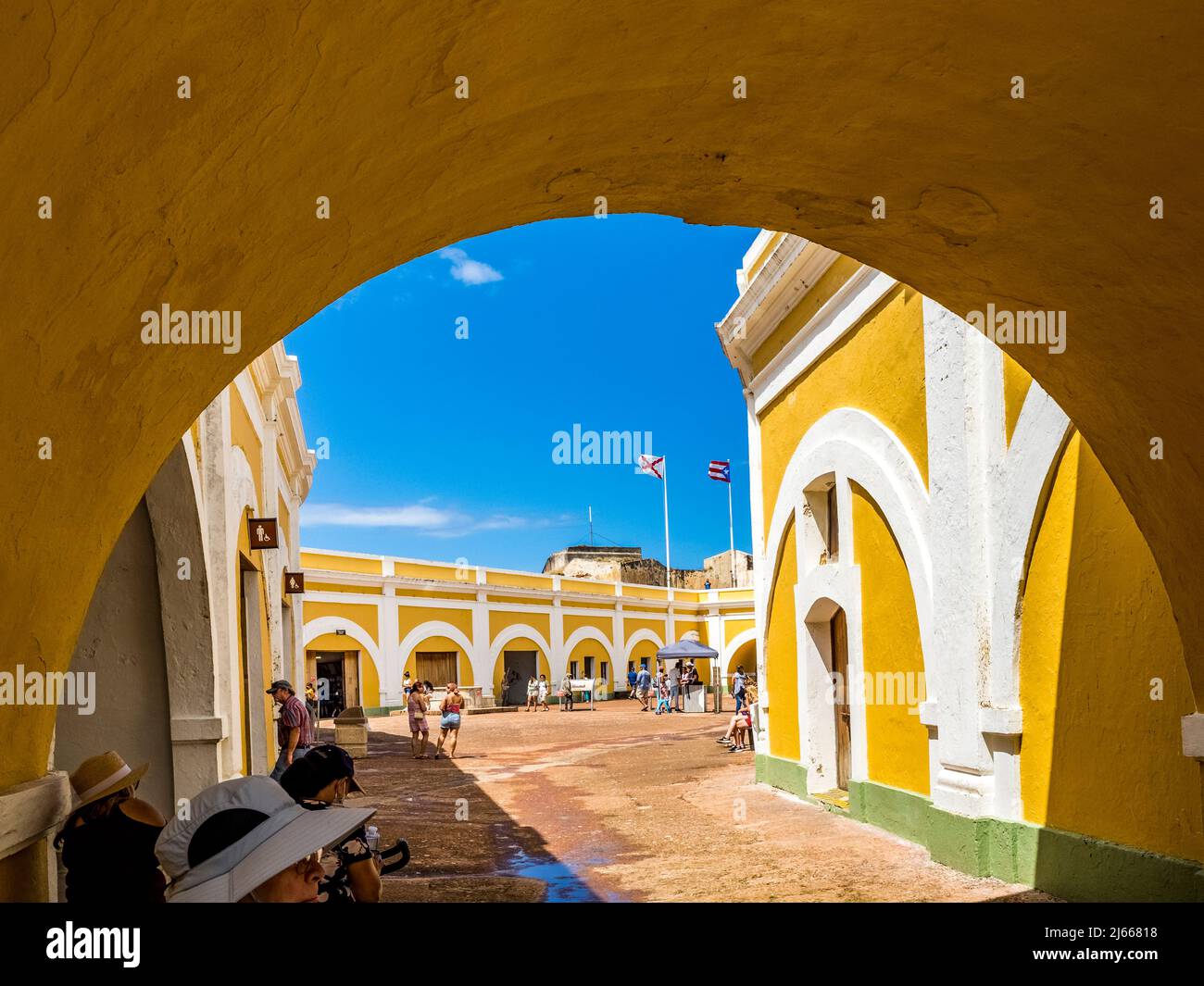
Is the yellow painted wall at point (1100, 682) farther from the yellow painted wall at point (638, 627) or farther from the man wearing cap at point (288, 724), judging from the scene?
the yellow painted wall at point (638, 627)

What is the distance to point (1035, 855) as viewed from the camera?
6746mm

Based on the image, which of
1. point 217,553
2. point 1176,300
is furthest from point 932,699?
point 217,553

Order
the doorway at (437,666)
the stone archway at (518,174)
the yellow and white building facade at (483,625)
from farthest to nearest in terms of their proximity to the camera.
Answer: the doorway at (437,666) < the yellow and white building facade at (483,625) < the stone archway at (518,174)

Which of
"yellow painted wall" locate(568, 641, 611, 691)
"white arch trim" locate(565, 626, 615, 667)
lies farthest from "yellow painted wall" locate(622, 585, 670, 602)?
"yellow painted wall" locate(568, 641, 611, 691)

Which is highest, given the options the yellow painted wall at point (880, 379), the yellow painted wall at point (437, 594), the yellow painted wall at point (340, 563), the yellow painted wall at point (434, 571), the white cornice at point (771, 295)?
the white cornice at point (771, 295)

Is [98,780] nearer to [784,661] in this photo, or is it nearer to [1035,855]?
[1035,855]

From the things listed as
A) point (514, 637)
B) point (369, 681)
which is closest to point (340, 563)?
point (369, 681)

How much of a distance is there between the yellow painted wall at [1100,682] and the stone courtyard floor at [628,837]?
82cm

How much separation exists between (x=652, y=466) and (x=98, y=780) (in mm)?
32585

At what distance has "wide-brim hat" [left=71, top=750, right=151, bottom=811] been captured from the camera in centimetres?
360

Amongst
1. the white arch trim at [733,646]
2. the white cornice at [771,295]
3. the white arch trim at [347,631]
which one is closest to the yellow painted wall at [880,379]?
the white cornice at [771,295]

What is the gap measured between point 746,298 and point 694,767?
672 cm

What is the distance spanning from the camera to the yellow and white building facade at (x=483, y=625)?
2881 cm
